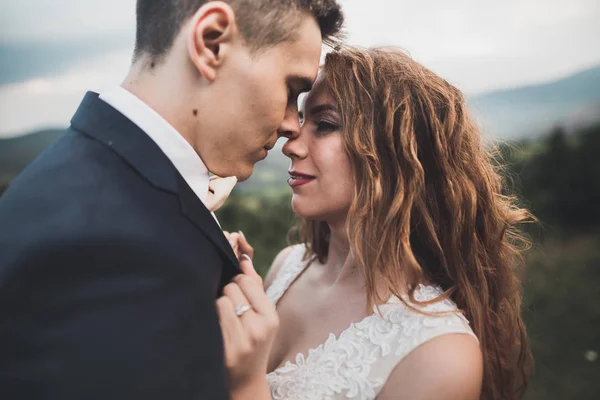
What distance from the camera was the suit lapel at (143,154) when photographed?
1.32 metres

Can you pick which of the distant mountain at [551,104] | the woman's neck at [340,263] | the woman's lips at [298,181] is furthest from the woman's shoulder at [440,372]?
the distant mountain at [551,104]

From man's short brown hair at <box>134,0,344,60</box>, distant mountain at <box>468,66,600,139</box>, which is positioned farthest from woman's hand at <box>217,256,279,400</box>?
distant mountain at <box>468,66,600,139</box>

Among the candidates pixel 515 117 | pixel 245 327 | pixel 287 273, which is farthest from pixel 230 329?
pixel 515 117

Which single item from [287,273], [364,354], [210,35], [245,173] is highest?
[210,35]

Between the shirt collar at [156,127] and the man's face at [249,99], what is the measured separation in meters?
0.09

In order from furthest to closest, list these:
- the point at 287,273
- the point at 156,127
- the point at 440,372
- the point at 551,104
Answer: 1. the point at 551,104
2. the point at 287,273
3. the point at 440,372
4. the point at 156,127

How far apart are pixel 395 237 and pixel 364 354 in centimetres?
54

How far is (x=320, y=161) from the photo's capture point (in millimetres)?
2389

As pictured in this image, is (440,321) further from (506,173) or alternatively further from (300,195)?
(506,173)

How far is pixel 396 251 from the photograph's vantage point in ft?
7.68

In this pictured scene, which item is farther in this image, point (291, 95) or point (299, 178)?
point (299, 178)

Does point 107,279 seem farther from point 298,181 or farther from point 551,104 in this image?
point 551,104

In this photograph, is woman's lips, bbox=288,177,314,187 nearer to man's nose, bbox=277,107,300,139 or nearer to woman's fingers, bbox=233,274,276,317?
man's nose, bbox=277,107,300,139

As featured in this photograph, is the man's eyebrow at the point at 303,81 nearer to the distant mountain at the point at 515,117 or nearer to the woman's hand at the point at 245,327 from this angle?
the woman's hand at the point at 245,327
